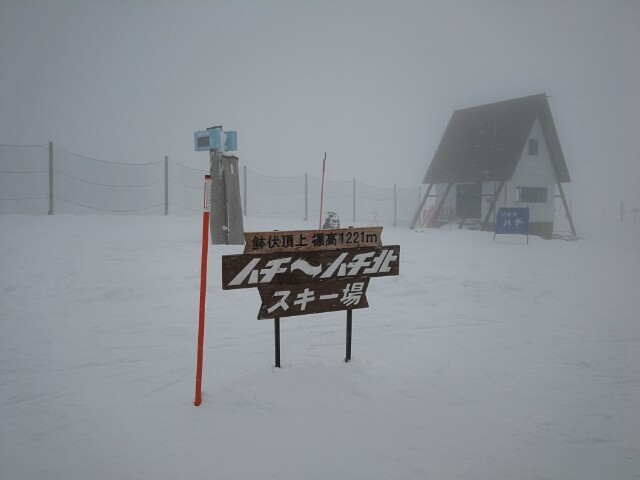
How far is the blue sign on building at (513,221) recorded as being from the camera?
15.4m

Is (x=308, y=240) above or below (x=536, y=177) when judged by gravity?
below

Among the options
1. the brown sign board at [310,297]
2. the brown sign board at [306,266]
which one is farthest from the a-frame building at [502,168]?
the brown sign board at [310,297]

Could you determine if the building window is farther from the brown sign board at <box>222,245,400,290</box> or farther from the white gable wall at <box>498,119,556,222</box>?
the brown sign board at <box>222,245,400,290</box>

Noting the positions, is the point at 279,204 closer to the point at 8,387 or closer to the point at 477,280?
the point at 477,280

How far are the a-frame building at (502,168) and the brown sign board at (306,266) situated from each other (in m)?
17.2

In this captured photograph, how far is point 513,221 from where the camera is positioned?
15.5 m

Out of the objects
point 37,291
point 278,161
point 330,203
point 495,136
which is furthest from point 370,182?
point 37,291

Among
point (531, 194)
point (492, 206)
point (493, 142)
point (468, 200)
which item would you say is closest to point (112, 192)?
point (468, 200)

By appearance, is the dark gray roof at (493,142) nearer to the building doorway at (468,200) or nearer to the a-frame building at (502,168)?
the a-frame building at (502,168)

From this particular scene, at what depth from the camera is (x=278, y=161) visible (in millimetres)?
100812

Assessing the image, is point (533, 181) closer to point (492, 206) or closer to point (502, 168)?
point (502, 168)

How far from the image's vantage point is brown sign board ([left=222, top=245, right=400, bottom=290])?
3420 mm

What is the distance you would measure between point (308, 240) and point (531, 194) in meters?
21.4

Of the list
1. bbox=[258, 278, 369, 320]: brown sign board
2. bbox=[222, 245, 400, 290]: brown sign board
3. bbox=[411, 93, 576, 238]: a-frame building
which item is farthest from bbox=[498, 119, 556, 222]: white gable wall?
bbox=[258, 278, 369, 320]: brown sign board
